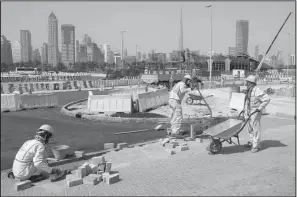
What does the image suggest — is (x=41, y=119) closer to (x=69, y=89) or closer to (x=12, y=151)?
(x=12, y=151)

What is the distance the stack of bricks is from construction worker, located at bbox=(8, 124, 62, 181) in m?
0.52

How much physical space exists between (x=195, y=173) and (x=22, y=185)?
11.1 ft

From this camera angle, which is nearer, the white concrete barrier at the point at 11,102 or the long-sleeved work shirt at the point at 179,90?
the long-sleeved work shirt at the point at 179,90

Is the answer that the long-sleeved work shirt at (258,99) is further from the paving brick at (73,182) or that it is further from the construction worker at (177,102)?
the paving brick at (73,182)

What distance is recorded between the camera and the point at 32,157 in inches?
249

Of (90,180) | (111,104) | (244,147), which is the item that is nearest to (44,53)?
(111,104)

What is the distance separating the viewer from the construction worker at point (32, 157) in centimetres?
623

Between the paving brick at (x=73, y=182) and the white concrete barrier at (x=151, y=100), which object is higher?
the white concrete barrier at (x=151, y=100)

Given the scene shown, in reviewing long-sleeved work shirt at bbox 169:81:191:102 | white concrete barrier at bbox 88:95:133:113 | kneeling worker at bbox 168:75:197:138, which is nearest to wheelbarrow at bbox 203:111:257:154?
kneeling worker at bbox 168:75:197:138

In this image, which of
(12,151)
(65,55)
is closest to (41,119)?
(12,151)

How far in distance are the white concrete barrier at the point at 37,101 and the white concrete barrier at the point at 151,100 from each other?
6484mm

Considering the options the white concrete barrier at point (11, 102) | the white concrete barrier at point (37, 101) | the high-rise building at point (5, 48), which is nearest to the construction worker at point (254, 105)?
the high-rise building at point (5, 48)

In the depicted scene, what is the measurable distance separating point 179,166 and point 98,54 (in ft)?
489

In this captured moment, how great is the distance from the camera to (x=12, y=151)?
9859 millimetres
